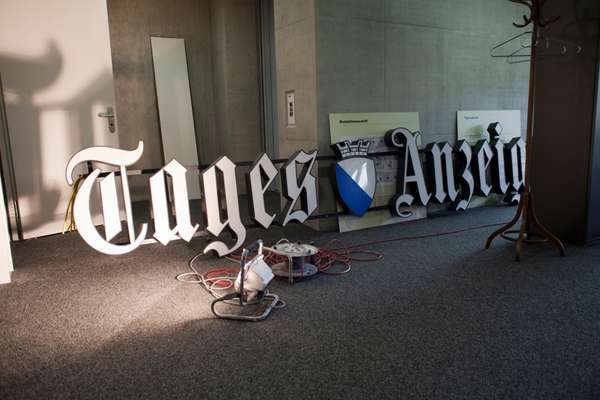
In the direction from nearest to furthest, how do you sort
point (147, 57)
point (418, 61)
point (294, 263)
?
point (294, 263) → point (418, 61) → point (147, 57)

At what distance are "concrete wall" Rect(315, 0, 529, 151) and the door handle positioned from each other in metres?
1.94

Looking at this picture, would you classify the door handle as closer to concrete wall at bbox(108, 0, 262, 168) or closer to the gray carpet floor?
concrete wall at bbox(108, 0, 262, 168)

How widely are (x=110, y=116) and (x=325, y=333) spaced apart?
124 inches

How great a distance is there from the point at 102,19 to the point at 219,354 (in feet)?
11.3

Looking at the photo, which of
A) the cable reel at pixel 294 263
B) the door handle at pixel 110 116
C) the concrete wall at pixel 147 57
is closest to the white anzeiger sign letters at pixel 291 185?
the cable reel at pixel 294 263

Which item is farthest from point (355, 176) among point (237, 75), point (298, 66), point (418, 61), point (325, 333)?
point (237, 75)

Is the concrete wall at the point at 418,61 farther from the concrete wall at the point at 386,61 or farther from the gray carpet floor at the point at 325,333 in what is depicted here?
the gray carpet floor at the point at 325,333

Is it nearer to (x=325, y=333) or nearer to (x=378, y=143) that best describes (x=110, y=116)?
(x=378, y=143)

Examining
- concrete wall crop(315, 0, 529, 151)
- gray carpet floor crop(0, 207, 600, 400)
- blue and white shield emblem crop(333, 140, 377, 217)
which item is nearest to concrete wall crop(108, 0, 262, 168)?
concrete wall crop(315, 0, 529, 151)

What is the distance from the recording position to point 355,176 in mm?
4156

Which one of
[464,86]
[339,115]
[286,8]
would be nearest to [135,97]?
[286,8]

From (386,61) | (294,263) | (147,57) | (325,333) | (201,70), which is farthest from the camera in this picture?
(201,70)

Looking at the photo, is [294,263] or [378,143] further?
[378,143]

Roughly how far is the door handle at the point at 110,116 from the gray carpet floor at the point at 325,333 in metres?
1.45
